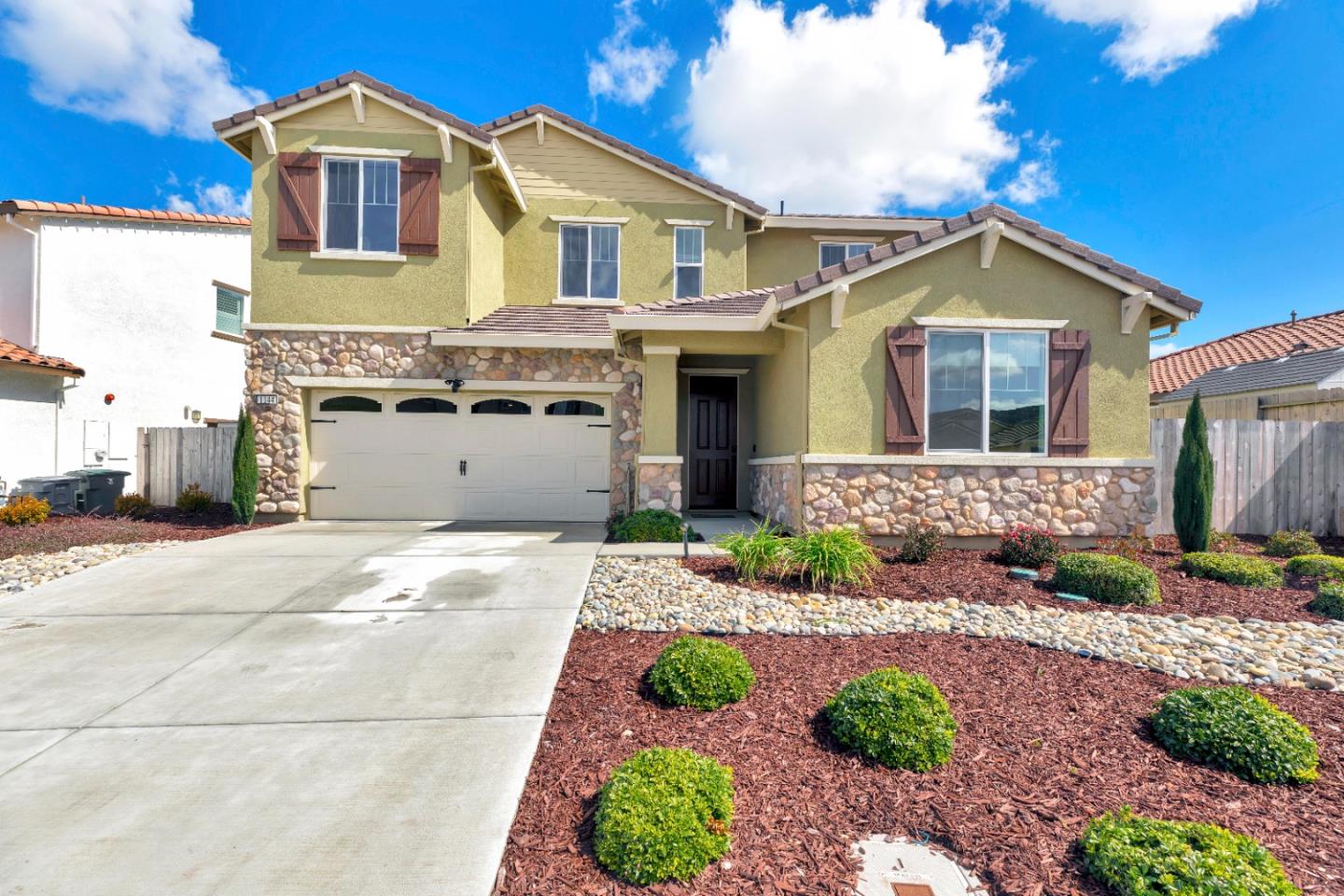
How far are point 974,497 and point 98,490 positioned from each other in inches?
569

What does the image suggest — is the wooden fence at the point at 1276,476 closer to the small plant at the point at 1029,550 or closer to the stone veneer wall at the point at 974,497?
the stone veneer wall at the point at 974,497

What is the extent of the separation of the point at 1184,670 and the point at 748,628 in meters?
2.95

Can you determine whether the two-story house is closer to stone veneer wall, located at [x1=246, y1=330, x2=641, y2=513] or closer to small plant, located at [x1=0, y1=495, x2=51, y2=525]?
stone veneer wall, located at [x1=246, y1=330, x2=641, y2=513]

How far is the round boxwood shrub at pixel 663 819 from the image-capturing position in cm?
232

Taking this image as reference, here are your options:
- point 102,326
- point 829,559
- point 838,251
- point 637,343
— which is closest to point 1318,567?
point 829,559

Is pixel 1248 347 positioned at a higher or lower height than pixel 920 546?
higher

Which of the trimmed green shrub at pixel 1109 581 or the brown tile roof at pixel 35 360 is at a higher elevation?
the brown tile roof at pixel 35 360

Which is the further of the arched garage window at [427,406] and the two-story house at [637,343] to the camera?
the arched garage window at [427,406]

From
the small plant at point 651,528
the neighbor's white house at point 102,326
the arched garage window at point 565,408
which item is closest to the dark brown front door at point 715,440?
the arched garage window at point 565,408

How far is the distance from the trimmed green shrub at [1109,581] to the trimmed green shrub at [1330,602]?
1.18 metres

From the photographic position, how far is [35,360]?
11.2 metres

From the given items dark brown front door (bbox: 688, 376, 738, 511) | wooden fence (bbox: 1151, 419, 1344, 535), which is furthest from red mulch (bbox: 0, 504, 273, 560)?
wooden fence (bbox: 1151, 419, 1344, 535)

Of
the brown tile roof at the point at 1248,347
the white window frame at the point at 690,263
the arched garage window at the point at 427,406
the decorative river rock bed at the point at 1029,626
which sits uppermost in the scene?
the white window frame at the point at 690,263

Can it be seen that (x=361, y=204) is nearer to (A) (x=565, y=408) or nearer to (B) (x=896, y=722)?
(A) (x=565, y=408)
